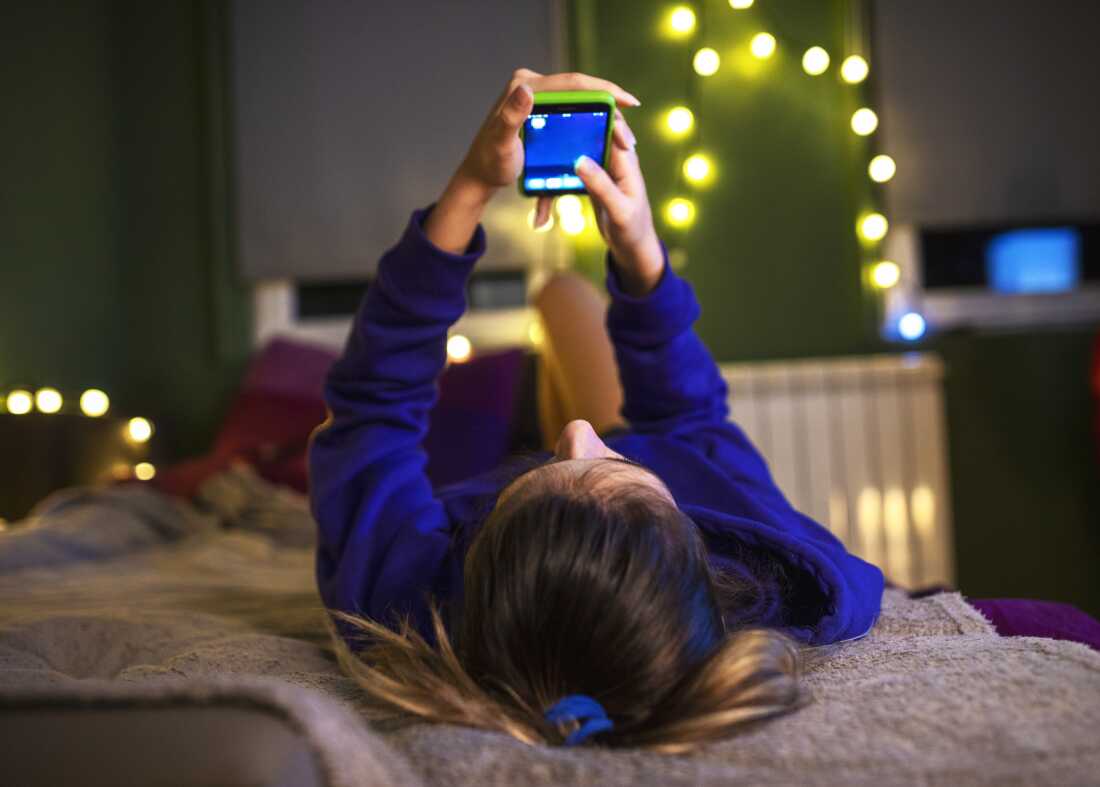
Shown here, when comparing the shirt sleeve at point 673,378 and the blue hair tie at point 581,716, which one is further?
the shirt sleeve at point 673,378

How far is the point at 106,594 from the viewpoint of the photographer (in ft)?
4.40

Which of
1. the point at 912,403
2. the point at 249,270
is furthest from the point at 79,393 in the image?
the point at 912,403

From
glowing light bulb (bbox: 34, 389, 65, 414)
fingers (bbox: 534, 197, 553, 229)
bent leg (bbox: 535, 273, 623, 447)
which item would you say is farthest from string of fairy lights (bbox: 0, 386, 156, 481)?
fingers (bbox: 534, 197, 553, 229)

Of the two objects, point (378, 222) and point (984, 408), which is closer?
point (984, 408)

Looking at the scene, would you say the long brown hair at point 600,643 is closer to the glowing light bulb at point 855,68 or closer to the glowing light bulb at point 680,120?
the glowing light bulb at point 680,120

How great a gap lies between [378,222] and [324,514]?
182 centimetres

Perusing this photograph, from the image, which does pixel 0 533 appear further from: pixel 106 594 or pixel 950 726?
pixel 950 726

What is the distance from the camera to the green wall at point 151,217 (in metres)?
2.63

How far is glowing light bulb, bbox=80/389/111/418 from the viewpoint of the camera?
8.50 feet

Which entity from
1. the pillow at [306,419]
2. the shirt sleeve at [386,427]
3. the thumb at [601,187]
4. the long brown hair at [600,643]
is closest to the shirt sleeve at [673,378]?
the thumb at [601,187]

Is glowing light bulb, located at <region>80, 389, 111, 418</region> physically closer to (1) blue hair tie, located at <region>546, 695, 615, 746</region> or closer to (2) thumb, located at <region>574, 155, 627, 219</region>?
(2) thumb, located at <region>574, 155, 627, 219</region>

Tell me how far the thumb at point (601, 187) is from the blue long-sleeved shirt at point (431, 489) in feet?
0.39

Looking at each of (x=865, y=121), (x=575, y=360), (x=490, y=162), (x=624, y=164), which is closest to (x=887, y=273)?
(x=865, y=121)

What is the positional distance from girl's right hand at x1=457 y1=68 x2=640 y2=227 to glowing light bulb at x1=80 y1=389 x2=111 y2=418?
6.52 ft
